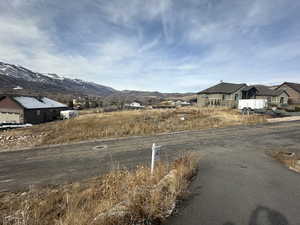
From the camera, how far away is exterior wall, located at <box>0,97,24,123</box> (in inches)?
1355

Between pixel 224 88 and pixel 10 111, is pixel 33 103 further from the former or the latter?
pixel 224 88

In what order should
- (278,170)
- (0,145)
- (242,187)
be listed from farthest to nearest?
(0,145)
(278,170)
(242,187)

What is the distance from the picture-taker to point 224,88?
43.8 meters

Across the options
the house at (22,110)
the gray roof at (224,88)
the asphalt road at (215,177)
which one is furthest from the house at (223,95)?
the house at (22,110)

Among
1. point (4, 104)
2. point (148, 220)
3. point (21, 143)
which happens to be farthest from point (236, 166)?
point (4, 104)

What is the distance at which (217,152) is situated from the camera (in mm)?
9375

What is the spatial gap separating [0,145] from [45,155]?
837cm

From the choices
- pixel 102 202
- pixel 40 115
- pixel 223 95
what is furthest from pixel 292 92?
pixel 40 115

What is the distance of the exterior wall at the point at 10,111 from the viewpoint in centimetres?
3441

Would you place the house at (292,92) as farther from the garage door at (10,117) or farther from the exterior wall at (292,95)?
the garage door at (10,117)

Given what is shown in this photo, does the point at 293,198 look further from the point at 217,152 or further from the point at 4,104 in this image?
the point at 4,104

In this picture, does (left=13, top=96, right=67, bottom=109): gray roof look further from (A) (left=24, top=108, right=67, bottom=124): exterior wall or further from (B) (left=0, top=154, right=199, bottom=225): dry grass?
(B) (left=0, top=154, right=199, bottom=225): dry grass

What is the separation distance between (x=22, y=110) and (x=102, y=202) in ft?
129

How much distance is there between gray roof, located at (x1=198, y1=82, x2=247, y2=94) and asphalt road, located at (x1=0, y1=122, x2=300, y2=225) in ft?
110
